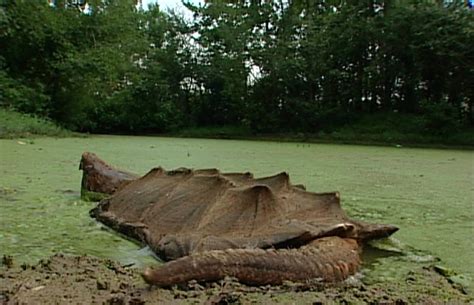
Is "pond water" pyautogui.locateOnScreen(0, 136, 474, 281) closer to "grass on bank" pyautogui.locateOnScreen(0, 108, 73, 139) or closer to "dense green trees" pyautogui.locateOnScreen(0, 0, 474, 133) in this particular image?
"grass on bank" pyautogui.locateOnScreen(0, 108, 73, 139)

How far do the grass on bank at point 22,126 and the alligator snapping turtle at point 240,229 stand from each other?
6.29 meters

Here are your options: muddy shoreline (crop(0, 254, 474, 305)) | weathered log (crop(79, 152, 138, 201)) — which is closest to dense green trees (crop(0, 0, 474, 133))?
weathered log (crop(79, 152, 138, 201))

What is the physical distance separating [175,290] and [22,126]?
7894 mm

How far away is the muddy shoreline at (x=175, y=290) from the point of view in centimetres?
116

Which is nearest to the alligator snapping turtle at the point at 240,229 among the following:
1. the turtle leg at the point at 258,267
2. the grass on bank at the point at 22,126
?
the turtle leg at the point at 258,267

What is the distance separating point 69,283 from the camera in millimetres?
1268

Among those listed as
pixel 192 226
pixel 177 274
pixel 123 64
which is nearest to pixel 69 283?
pixel 177 274

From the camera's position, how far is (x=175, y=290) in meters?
1.21

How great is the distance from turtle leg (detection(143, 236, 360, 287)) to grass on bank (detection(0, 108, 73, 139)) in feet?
22.9

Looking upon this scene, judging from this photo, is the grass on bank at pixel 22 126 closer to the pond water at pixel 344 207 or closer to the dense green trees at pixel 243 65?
the dense green trees at pixel 243 65

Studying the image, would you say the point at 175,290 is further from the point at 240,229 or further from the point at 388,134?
the point at 388,134

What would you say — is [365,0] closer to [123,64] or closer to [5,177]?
[123,64]

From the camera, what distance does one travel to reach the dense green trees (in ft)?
34.1

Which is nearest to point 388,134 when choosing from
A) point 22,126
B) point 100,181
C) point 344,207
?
point 22,126
